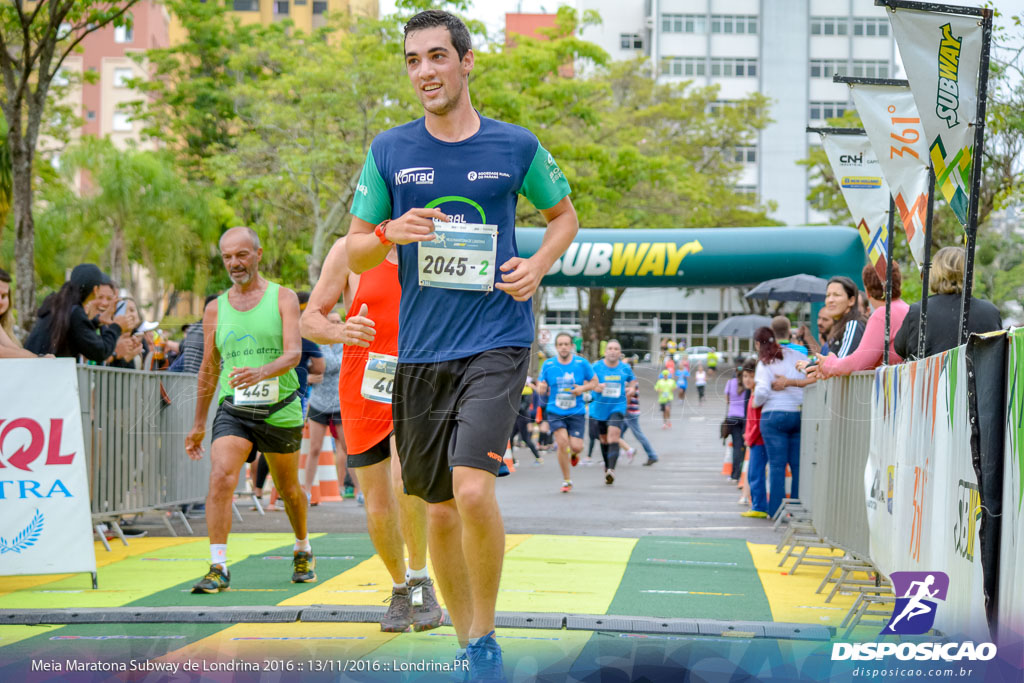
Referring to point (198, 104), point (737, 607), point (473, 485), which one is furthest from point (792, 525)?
point (198, 104)

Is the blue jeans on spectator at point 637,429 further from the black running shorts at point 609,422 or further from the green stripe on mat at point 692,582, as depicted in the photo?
the green stripe on mat at point 692,582

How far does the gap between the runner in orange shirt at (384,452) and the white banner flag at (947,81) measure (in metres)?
2.51

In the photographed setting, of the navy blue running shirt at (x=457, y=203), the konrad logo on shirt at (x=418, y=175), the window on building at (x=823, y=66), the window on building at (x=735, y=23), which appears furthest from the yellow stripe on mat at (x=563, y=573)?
the window on building at (x=735, y=23)

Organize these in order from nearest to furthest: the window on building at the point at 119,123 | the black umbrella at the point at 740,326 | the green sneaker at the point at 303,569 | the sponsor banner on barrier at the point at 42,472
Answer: the sponsor banner on barrier at the point at 42,472 < the green sneaker at the point at 303,569 < the black umbrella at the point at 740,326 < the window on building at the point at 119,123

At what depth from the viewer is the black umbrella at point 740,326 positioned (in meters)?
13.5

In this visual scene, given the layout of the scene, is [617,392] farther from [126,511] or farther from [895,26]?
[895,26]

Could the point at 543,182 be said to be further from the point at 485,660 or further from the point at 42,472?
the point at 42,472

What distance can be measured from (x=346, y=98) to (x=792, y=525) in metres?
20.9

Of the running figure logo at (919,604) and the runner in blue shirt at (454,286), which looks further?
the running figure logo at (919,604)

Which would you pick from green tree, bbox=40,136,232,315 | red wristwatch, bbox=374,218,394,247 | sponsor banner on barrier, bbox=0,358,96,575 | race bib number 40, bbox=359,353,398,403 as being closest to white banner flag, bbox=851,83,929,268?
race bib number 40, bbox=359,353,398,403

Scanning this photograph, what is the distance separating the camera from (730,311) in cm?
2039

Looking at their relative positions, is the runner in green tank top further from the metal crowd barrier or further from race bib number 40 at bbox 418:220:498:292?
race bib number 40 at bbox 418:220:498:292

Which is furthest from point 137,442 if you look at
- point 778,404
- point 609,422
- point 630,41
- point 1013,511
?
point 630,41

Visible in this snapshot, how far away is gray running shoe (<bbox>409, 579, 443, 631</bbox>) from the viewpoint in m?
5.39
